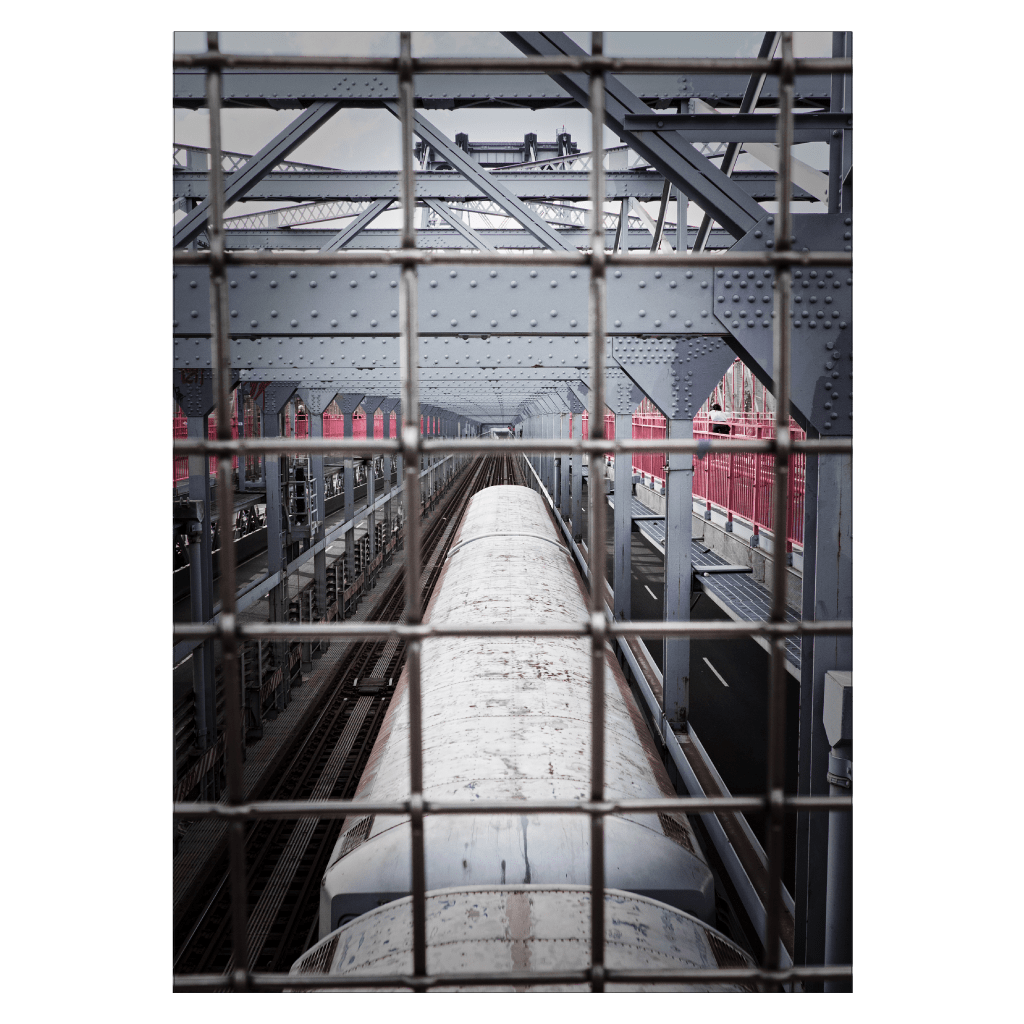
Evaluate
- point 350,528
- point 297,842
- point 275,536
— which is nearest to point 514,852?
point 297,842

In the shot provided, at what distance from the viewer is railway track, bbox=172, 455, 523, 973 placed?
20.2ft

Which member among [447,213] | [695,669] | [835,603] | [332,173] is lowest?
[695,669]

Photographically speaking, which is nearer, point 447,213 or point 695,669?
point 447,213

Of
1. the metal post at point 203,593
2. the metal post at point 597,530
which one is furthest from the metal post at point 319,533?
the metal post at point 597,530

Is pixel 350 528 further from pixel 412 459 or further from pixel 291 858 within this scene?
pixel 412 459

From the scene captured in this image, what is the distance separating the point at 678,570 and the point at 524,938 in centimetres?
419

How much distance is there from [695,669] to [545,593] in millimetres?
4873

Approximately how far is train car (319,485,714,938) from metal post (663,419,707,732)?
66cm

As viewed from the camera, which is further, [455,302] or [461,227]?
[461,227]

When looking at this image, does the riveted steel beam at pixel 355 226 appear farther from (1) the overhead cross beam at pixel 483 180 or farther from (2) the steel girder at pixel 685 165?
(2) the steel girder at pixel 685 165

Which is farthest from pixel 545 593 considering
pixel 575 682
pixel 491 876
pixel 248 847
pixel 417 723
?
pixel 417 723

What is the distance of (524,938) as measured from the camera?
3.05 m

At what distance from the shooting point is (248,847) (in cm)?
753

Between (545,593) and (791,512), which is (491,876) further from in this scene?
(791,512)
